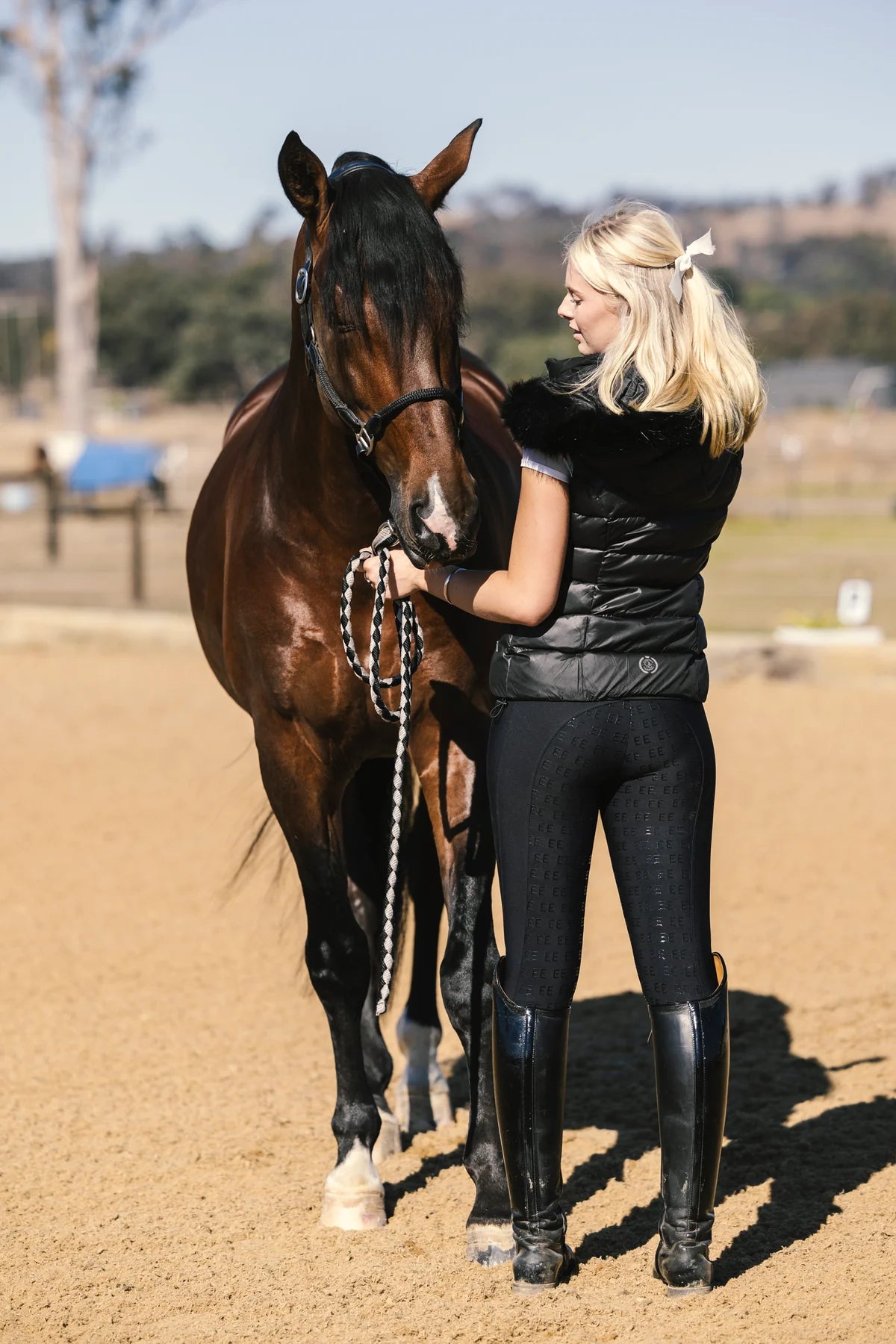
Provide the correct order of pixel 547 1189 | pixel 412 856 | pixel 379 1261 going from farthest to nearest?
pixel 412 856, pixel 379 1261, pixel 547 1189

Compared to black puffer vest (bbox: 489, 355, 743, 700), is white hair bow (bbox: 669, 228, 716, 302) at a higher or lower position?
higher

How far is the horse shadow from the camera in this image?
9.41 ft

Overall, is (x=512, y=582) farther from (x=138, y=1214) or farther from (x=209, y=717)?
(x=209, y=717)

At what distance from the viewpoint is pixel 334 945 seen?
122 inches

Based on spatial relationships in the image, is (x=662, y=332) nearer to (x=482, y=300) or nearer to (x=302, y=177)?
(x=302, y=177)

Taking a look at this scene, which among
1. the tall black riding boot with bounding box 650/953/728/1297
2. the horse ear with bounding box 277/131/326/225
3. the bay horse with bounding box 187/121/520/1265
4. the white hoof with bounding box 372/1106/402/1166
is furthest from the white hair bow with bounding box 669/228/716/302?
the white hoof with bounding box 372/1106/402/1166

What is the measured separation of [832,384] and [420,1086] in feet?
226

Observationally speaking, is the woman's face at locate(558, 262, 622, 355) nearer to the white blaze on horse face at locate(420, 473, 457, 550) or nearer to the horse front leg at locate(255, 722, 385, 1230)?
the white blaze on horse face at locate(420, 473, 457, 550)

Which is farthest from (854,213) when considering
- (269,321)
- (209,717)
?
(209,717)

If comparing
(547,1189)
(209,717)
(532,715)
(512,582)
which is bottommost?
(209,717)

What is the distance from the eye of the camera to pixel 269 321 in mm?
54281

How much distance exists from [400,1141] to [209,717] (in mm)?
5325

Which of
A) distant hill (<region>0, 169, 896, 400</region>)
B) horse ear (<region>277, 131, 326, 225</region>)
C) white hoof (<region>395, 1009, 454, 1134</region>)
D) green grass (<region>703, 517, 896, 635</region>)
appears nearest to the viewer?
horse ear (<region>277, 131, 326, 225</region>)

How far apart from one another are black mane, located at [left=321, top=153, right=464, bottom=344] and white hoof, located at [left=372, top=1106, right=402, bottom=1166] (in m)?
1.86
